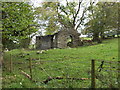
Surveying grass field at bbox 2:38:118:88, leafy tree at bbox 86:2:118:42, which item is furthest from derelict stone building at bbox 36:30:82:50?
grass field at bbox 2:38:118:88

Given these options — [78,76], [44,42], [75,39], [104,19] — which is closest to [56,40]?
[44,42]

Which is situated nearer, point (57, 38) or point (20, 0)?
point (20, 0)

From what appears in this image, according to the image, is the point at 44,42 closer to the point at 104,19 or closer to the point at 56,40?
the point at 56,40

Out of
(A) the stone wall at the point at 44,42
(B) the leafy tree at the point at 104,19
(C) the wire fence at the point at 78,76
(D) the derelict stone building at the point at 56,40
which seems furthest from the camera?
(A) the stone wall at the point at 44,42

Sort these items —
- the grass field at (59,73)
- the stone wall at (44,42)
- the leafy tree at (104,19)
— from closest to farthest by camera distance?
the grass field at (59,73) → the leafy tree at (104,19) → the stone wall at (44,42)

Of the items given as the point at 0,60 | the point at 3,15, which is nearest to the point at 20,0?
the point at 3,15

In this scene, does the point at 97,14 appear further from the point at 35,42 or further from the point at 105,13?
the point at 35,42

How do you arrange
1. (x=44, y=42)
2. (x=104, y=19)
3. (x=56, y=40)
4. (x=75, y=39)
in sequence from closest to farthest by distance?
1. (x=56, y=40)
2. (x=104, y=19)
3. (x=75, y=39)
4. (x=44, y=42)

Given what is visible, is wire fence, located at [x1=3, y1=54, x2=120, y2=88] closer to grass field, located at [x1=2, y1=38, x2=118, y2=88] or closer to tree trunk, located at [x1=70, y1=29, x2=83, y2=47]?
grass field, located at [x1=2, y1=38, x2=118, y2=88]

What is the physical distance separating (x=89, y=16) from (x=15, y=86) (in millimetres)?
22085

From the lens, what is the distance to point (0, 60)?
7238 mm

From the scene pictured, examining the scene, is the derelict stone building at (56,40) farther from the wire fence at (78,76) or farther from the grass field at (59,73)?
the wire fence at (78,76)

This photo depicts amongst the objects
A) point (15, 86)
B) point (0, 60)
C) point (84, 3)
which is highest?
point (84, 3)

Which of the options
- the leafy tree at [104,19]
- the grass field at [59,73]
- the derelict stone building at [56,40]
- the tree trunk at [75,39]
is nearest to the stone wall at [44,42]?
the derelict stone building at [56,40]
